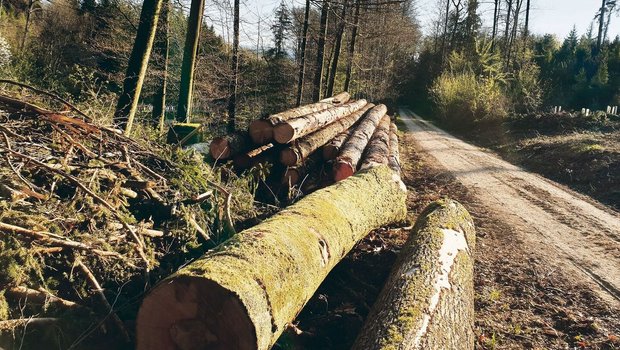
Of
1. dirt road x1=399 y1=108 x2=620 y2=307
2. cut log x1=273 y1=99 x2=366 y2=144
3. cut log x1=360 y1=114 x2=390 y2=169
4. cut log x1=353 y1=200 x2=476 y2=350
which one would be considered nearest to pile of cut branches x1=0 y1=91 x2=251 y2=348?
cut log x1=353 y1=200 x2=476 y2=350

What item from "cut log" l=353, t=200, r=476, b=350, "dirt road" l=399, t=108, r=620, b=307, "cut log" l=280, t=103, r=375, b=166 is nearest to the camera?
"cut log" l=353, t=200, r=476, b=350

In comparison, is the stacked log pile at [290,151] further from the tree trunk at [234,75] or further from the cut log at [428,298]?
the tree trunk at [234,75]

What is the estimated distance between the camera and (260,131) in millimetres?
7602

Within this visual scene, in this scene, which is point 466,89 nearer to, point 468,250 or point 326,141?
point 326,141

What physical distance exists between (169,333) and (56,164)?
6.03 ft

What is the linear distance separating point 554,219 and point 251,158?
539cm

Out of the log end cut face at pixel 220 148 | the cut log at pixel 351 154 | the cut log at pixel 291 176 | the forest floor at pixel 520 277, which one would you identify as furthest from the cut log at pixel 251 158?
the forest floor at pixel 520 277

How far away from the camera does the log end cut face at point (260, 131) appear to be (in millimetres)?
7578

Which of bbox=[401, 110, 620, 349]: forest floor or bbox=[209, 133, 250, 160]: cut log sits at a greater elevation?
bbox=[209, 133, 250, 160]: cut log

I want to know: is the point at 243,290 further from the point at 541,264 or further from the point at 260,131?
the point at 260,131

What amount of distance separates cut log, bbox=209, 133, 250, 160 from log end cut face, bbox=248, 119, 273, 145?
150mm

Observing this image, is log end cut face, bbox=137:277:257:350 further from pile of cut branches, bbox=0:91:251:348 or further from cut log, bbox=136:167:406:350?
pile of cut branches, bbox=0:91:251:348

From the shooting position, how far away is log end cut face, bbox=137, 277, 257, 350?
2729 millimetres

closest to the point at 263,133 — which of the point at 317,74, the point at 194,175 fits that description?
the point at 194,175
